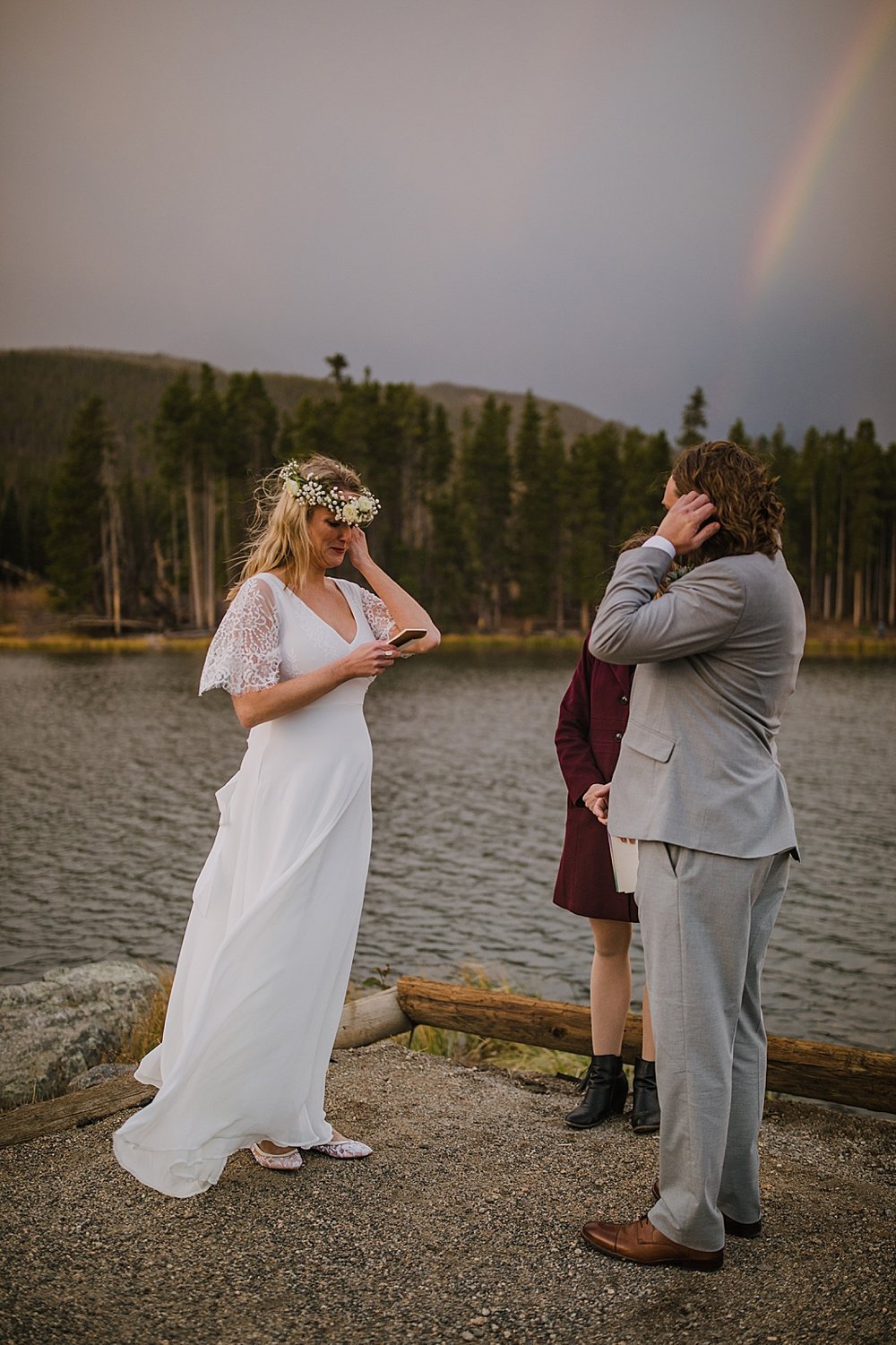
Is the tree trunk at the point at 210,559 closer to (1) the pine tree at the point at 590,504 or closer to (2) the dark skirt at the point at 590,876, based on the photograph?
(1) the pine tree at the point at 590,504

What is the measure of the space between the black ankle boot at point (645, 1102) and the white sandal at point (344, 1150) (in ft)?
3.79

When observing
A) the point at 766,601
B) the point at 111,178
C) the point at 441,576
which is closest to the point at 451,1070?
the point at 766,601

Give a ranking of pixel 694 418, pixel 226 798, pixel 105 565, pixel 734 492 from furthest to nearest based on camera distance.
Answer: pixel 694 418 → pixel 105 565 → pixel 226 798 → pixel 734 492

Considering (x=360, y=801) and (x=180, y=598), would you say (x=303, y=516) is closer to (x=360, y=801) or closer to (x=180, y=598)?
(x=360, y=801)

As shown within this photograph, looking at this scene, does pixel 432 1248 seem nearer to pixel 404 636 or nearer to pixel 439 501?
pixel 404 636

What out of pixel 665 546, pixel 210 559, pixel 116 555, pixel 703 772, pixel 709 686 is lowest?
pixel 703 772

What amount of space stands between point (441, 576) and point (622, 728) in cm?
7031

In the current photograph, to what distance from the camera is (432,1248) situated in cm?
347

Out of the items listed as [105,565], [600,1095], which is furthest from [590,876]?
[105,565]

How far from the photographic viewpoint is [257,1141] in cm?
393

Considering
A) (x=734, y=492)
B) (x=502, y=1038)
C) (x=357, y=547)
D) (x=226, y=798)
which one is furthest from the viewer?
(x=502, y=1038)

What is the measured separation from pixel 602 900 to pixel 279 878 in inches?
58.1

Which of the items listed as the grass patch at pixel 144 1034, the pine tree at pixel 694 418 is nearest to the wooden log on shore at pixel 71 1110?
the grass patch at pixel 144 1034

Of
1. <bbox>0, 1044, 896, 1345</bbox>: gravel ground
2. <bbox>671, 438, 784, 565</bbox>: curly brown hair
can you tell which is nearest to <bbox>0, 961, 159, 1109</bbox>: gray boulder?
<bbox>0, 1044, 896, 1345</bbox>: gravel ground
